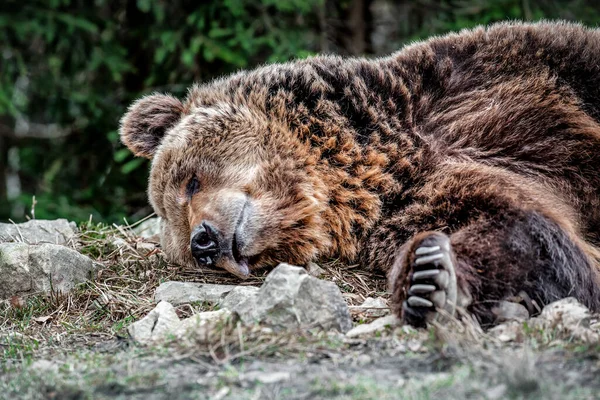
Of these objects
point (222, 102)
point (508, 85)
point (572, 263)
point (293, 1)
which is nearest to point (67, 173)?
point (293, 1)

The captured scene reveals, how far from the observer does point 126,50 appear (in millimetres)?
8578

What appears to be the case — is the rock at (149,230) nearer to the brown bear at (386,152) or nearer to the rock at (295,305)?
the brown bear at (386,152)

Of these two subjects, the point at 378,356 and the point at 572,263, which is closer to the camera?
the point at 378,356

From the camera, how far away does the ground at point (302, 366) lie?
259cm

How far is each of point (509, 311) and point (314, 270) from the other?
1.39 m

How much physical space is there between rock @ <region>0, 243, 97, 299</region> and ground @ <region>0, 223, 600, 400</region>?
54cm

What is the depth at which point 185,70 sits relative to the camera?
8906 mm

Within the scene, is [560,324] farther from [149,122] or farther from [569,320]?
[149,122]

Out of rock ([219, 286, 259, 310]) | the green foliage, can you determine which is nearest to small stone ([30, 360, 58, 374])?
rock ([219, 286, 259, 310])

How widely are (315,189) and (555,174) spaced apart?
1.43 metres

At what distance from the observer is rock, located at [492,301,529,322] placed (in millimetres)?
3578

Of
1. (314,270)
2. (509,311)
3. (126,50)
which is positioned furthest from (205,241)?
(126,50)

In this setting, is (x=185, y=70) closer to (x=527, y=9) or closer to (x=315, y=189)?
(x=527, y=9)

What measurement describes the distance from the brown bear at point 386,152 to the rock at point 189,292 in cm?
18
